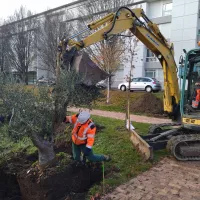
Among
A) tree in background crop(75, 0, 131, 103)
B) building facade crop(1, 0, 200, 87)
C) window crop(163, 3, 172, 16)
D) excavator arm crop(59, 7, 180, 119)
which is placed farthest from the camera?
window crop(163, 3, 172, 16)

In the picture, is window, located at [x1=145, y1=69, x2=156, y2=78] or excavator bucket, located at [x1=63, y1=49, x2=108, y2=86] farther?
window, located at [x1=145, y1=69, x2=156, y2=78]

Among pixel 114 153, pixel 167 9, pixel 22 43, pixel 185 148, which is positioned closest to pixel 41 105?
pixel 114 153

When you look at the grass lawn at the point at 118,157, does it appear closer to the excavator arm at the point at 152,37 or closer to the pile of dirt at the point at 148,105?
the excavator arm at the point at 152,37

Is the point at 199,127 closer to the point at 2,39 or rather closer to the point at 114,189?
the point at 114,189

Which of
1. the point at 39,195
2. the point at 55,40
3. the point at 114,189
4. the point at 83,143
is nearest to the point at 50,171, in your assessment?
the point at 39,195

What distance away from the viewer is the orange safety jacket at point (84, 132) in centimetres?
478

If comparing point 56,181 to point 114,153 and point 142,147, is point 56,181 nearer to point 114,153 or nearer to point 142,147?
point 114,153

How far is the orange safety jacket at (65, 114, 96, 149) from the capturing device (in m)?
4.78

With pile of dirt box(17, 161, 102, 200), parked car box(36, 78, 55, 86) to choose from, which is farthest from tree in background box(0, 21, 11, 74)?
pile of dirt box(17, 161, 102, 200)

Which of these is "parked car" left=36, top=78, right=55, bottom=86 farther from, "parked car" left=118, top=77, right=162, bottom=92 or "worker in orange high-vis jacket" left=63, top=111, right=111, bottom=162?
"parked car" left=118, top=77, right=162, bottom=92

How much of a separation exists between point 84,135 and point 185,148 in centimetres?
256

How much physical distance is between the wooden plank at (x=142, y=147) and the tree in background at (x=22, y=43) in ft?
90.2

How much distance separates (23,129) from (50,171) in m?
1.16

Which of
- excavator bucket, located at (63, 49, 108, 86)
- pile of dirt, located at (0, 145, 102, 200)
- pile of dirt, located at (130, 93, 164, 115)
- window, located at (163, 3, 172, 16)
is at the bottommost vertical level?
pile of dirt, located at (0, 145, 102, 200)
